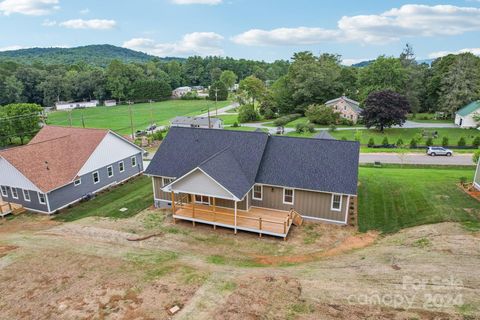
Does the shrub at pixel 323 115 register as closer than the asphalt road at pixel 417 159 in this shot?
Answer: No

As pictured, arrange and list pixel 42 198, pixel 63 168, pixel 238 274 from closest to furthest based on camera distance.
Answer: pixel 238 274, pixel 42 198, pixel 63 168

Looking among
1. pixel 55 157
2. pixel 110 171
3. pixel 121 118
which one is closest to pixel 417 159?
pixel 110 171

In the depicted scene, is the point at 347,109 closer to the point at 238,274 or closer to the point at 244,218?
the point at 244,218

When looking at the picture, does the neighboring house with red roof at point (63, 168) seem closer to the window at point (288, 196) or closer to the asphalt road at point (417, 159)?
the window at point (288, 196)

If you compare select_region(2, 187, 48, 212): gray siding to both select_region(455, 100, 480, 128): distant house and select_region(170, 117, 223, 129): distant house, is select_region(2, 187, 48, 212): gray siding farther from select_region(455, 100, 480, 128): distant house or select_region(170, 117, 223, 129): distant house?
select_region(455, 100, 480, 128): distant house

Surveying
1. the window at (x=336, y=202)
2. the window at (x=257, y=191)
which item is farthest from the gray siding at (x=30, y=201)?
the window at (x=336, y=202)

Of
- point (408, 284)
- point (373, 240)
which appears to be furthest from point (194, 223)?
point (408, 284)
